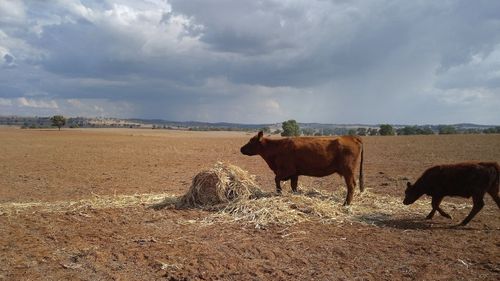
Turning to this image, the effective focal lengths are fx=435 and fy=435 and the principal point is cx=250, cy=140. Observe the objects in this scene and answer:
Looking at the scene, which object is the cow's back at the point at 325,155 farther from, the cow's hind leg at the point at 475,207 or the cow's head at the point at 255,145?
the cow's hind leg at the point at 475,207

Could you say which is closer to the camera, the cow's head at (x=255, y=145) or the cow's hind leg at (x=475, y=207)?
the cow's hind leg at (x=475, y=207)

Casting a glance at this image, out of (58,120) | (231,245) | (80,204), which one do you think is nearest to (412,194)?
(231,245)

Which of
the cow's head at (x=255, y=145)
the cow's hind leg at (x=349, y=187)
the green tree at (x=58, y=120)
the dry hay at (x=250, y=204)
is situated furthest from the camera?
the green tree at (x=58, y=120)

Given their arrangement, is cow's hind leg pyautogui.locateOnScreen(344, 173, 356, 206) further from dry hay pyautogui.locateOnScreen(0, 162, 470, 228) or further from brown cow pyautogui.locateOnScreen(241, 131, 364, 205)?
dry hay pyautogui.locateOnScreen(0, 162, 470, 228)

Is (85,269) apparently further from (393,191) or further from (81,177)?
(81,177)

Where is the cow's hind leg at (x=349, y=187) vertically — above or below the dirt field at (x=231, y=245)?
above

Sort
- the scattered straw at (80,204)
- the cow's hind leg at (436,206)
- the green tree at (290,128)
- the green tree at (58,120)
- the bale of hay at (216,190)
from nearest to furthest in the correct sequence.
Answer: the cow's hind leg at (436,206)
the scattered straw at (80,204)
the bale of hay at (216,190)
the green tree at (290,128)
the green tree at (58,120)

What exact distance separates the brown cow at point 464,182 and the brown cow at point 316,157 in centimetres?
198

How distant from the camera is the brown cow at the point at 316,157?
11.5m

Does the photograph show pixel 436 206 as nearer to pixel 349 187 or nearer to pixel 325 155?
pixel 349 187

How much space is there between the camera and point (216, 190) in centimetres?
1081

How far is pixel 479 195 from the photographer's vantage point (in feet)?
29.5

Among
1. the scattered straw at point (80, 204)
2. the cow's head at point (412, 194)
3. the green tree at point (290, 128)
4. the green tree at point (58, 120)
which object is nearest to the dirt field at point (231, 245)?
the scattered straw at point (80, 204)

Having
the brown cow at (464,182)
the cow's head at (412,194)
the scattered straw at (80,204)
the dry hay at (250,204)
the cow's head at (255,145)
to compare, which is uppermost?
the cow's head at (255,145)
